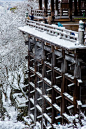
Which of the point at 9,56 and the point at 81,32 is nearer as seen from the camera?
the point at 81,32

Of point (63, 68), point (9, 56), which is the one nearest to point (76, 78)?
point (63, 68)

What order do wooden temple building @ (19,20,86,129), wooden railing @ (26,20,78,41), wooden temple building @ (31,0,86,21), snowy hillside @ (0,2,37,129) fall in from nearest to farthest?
wooden temple building @ (19,20,86,129)
wooden railing @ (26,20,78,41)
wooden temple building @ (31,0,86,21)
snowy hillside @ (0,2,37,129)

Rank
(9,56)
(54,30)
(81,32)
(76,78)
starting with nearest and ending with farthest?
(81,32), (76,78), (54,30), (9,56)

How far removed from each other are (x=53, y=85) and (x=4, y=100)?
15.8 m

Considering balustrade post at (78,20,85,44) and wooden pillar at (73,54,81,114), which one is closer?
balustrade post at (78,20,85,44)

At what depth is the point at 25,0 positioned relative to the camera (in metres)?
60.4

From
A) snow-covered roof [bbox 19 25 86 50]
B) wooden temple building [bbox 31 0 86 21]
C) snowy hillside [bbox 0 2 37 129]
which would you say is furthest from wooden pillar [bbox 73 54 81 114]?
snowy hillside [bbox 0 2 37 129]

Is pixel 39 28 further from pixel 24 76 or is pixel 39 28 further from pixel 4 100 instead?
pixel 24 76

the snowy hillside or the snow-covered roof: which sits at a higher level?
the snow-covered roof

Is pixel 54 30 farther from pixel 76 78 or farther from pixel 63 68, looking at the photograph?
pixel 76 78

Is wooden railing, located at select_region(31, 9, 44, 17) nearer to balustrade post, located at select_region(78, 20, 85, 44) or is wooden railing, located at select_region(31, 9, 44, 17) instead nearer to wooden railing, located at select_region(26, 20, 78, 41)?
wooden railing, located at select_region(26, 20, 78, 41)

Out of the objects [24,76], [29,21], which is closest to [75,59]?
[29,21]

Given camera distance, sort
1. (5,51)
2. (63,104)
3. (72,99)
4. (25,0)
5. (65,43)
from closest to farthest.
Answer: (65,43), (72,99), (63,104), (5,51), (25,0)

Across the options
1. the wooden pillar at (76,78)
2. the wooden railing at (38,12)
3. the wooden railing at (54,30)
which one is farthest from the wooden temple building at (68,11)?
the wooden pillar at (76,78)
